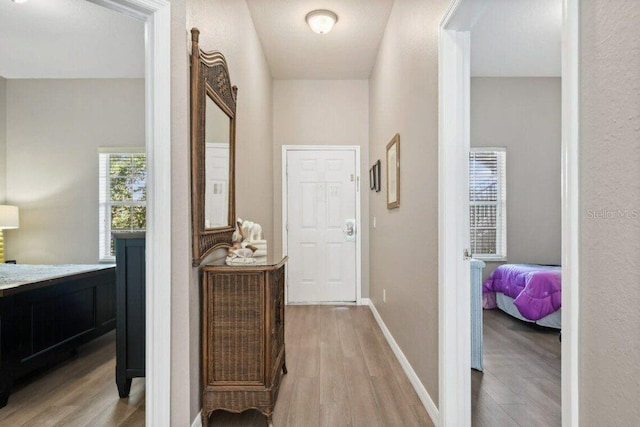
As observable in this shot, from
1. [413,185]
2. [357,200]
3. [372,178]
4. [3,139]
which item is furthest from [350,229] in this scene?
[3,139]

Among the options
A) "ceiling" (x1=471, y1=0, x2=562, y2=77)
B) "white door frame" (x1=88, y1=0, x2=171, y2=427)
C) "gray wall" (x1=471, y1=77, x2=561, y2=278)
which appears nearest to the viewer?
"white door frame" (x1=88, y1=0, x2=171, y2=427)

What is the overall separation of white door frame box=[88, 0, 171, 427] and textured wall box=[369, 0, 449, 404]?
4.44 feet

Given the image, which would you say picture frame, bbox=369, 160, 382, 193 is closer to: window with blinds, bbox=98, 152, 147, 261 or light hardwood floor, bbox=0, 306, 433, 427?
light hardwood floor, bbox=0, 306, 433, 427

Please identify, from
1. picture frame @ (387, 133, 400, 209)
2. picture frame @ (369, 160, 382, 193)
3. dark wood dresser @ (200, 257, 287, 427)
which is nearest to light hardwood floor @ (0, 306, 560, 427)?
dark wood dresser @ (200, 257, 287, 427)

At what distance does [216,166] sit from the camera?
2.32m

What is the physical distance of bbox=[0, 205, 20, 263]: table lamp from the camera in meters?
4.36

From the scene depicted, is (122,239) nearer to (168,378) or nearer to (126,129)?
(168,378)

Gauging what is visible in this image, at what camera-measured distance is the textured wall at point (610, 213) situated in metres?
0.79

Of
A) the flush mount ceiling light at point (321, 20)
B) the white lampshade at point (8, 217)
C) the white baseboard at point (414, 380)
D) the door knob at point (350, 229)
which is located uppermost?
the flush mount ceiling light at point (321, 20)

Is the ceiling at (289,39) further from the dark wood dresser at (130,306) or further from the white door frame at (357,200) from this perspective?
the dark wood dresser at (130,306)

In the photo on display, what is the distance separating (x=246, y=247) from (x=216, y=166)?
52cm

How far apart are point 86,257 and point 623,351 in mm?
5384

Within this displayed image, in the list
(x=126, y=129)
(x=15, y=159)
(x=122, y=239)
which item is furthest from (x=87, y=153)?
(x=122, y=239)

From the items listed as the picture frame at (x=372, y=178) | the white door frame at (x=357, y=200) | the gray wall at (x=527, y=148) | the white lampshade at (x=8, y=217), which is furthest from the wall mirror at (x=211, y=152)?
the gray wall at (x=527, y=148)
